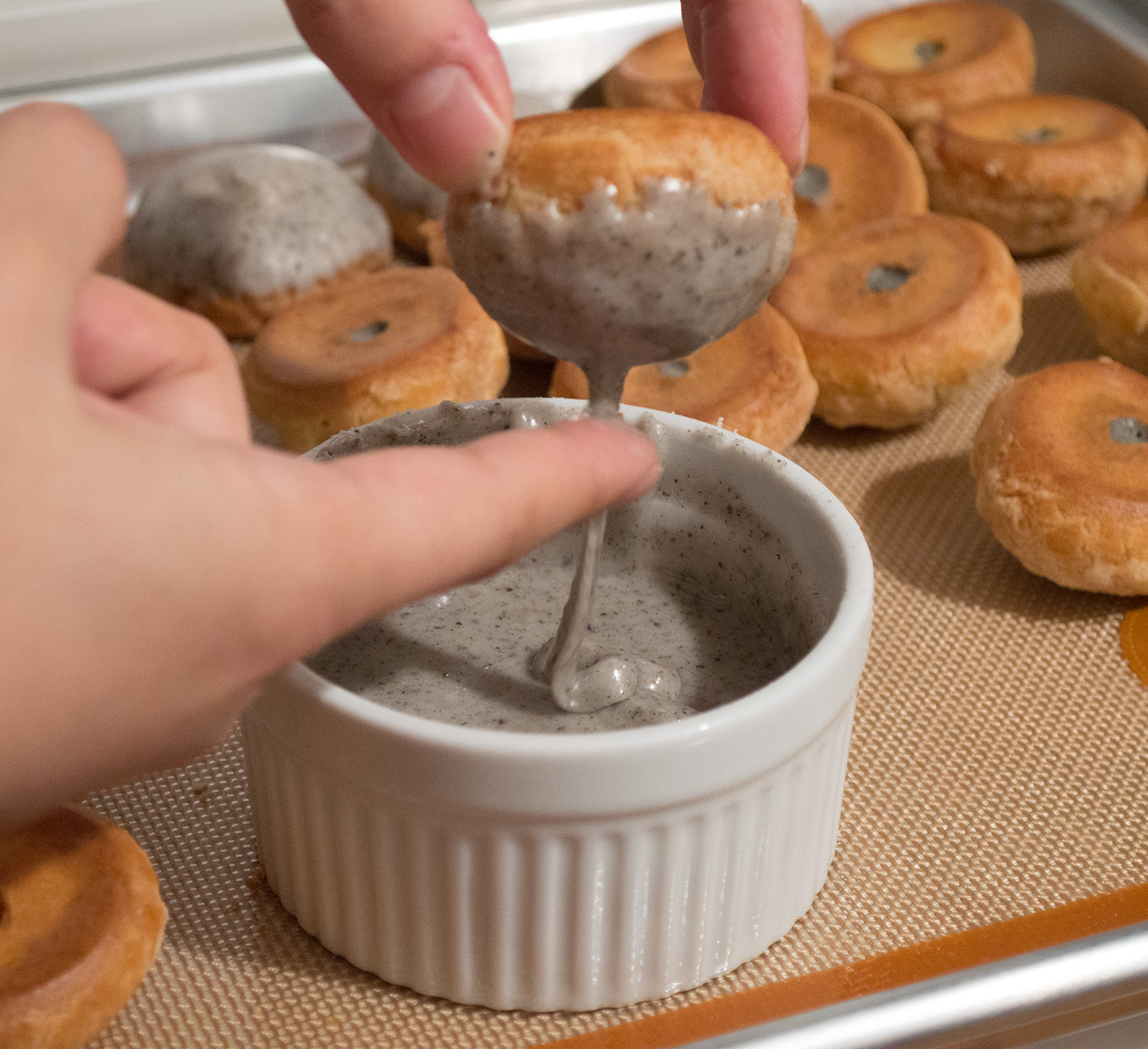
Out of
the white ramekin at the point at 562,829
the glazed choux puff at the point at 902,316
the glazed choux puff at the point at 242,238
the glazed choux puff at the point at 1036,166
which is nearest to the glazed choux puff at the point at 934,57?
the glazed choux puff at the point at 1036,166

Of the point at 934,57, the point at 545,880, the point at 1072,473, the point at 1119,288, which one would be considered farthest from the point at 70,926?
the point at 934,57

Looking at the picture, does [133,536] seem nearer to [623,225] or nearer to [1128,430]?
[623,225]

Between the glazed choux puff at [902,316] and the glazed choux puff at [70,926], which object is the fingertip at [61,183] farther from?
the glazed choux puff at [902,316]

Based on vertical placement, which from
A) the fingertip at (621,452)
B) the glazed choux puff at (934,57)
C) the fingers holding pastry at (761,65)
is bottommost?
the glazed choux puff at (934,57)

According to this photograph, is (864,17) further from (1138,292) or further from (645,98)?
(1138,292)

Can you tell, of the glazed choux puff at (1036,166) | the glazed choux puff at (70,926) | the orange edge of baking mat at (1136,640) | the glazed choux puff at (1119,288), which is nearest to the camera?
the glazed choux puff at (70,926)

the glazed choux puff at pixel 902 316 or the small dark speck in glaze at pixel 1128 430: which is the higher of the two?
the glazed choux puff at pixel 902 316

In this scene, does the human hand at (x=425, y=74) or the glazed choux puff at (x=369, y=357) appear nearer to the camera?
the human hand at (x=425, y=74)
